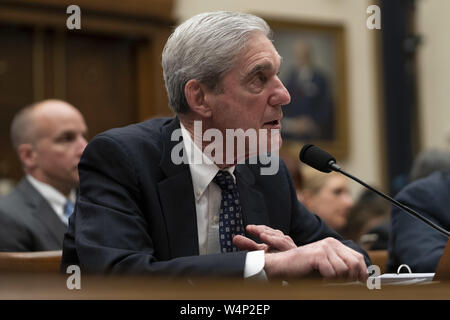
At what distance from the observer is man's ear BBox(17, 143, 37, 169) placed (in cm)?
478

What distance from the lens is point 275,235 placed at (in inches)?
89.8

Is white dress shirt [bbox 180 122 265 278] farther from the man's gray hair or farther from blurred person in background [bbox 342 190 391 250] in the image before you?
blurred person in background [bbox 342 190 391 250]

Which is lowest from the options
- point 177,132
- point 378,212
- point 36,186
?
point 378,212

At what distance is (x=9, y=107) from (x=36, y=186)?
2.97 meters

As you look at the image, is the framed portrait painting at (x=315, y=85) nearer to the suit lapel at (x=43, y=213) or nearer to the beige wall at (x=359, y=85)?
the beige wall at (x=359, y=85)

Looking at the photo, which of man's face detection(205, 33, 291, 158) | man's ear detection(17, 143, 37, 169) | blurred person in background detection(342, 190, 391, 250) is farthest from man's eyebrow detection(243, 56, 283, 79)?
blurred person in background detection(342, 190, 391, 250)

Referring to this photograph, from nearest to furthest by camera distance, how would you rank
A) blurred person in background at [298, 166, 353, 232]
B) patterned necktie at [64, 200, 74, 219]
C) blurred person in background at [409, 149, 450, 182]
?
blurred person in background at [409, 149, 450, 182] < patterned necktie at [64, 200, 74, 219] < blurred person in background at [298, 166, 353, 232]

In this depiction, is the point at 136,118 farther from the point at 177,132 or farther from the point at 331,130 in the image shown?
the point at 177,132

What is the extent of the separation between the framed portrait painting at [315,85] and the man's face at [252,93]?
20.2 ft

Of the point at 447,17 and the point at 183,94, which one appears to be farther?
the point at 447,17

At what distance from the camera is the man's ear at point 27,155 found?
4777mm

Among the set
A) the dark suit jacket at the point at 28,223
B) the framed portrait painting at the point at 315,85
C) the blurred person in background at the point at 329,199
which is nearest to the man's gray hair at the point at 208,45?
the dark suit jacket at the point at 28,223

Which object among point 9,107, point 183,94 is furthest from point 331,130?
point 183,94

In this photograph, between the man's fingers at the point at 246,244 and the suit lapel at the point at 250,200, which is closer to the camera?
the man's fingers at the point at 246,244
